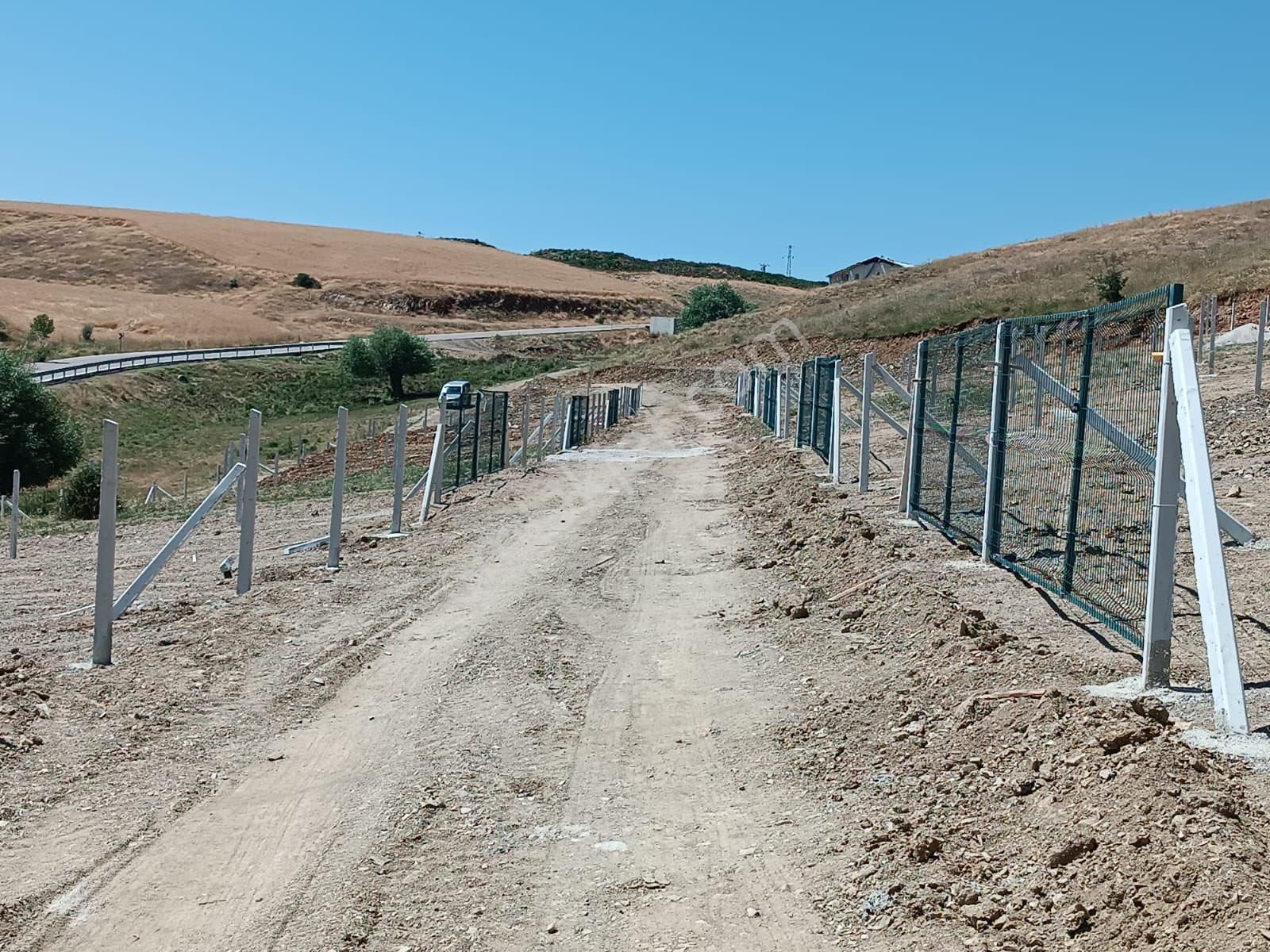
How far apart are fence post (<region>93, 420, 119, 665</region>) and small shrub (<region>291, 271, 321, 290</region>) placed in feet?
407

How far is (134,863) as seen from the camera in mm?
5254

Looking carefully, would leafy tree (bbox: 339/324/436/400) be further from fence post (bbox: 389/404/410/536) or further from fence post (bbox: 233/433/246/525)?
fence post (bbox: 389/404/410/536)

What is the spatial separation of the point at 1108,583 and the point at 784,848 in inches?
128

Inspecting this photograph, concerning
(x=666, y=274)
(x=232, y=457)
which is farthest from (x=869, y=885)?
(x=666, y=274)

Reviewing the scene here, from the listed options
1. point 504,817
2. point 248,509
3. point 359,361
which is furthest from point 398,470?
point 359,361

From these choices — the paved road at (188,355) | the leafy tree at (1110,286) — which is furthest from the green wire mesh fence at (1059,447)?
the paved road at (188,355)

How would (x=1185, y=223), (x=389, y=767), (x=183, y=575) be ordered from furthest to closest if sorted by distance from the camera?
(x=1185, y=223) → (x=183, y=575) → (x=389, y=767)

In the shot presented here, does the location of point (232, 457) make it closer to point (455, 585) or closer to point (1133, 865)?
point (455, 585)

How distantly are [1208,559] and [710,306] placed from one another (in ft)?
326

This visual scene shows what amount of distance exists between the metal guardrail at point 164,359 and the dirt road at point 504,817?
51027mm

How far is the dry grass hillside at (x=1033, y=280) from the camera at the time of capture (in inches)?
2078

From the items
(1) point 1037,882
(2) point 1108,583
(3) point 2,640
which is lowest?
(3) point 2,640

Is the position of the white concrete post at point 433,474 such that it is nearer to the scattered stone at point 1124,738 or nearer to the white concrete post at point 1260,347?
the white concrete post at point 1260,347

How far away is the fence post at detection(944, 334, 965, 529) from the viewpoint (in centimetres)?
1099
